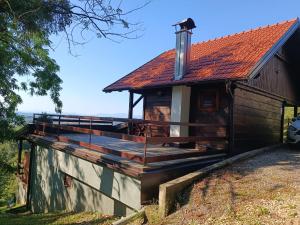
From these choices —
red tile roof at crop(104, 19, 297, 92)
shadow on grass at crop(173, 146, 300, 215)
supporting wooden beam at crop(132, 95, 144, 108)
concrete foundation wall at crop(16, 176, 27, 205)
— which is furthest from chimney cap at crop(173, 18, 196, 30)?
concrete foundation wall at crop(16, 176, 27, 205)

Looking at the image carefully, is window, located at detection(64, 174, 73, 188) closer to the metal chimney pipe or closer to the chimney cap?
the metal chimney pipe

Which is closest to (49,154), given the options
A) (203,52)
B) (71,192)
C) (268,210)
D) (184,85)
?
(71,192)

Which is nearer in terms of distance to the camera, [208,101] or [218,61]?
[208,101]

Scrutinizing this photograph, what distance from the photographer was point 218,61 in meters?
10.5

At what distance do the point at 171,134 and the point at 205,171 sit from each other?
338cm

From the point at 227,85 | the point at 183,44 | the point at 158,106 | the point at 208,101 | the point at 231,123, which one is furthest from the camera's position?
the point at 158,106

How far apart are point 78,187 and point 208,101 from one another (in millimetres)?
5203

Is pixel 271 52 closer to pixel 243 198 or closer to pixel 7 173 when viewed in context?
pixel 243 198

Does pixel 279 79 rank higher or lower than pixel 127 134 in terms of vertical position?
higher

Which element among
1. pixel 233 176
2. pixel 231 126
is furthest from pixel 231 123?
pixel 233 176

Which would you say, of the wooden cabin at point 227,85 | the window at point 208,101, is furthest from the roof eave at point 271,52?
the window at point 208,101

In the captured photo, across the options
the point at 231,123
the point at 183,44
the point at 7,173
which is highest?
the point at 183,44

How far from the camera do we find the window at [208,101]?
32.8ft

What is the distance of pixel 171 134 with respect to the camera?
10.5m
